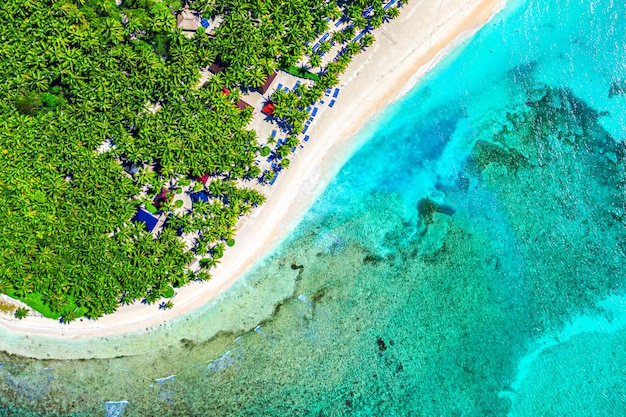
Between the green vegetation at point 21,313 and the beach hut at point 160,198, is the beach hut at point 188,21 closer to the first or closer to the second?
the beach hut at point 160,198

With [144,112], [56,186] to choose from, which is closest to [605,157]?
[144,112]

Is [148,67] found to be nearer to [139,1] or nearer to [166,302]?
[139,1]

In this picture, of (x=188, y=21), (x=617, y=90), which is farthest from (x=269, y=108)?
(x=617, y=90)

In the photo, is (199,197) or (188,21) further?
(188,21)

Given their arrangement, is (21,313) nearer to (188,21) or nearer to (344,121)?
(188,21)

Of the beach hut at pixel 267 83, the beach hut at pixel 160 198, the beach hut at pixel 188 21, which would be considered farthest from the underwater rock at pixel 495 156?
the beach hut at pixel 160 198

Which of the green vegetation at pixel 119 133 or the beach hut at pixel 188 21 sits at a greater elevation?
the beach hut at pixel 188 21

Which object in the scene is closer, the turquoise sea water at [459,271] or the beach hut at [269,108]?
the beach hut at [269,108]

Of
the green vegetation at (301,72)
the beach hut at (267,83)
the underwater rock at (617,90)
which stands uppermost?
the underwater rock at (617,90)
